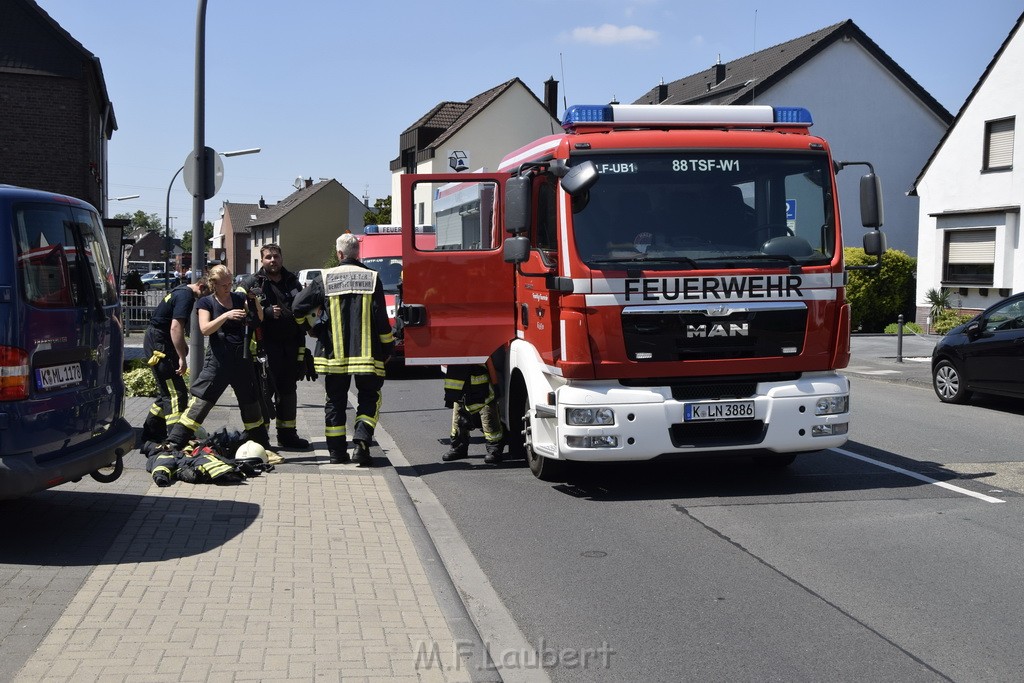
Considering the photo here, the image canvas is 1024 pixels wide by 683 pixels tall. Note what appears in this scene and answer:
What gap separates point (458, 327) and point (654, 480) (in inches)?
83.6

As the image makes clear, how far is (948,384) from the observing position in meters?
14.7

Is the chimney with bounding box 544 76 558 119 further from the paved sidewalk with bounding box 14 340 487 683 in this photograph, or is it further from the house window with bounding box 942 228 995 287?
the paved sidewalk with bounding box 14 340 487 683

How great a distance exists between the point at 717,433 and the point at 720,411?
23 centimetres

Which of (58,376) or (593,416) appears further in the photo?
(593,416)

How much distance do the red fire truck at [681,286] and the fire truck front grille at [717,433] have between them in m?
0.01

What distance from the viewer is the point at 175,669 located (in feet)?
14.3

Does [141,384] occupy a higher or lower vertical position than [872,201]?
lower

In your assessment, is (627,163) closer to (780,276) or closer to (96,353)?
(780,276)

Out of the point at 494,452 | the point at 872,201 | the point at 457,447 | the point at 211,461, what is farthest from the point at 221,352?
the point at 872,201

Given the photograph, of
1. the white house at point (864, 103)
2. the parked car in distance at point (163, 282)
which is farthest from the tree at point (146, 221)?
the white house at point (864, 103)

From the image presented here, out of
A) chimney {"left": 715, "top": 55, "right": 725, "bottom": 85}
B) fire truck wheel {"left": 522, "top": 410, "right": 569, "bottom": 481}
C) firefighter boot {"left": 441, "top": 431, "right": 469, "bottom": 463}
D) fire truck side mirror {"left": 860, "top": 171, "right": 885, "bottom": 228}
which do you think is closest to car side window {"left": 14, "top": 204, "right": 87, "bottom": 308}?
fire truck wheel {"left": 522, "top": 410, "right": 569, "bottom": 481}

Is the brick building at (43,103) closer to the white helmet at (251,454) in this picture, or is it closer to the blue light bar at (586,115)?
the white helmet at (251,454)

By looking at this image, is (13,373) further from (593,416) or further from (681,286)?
(681,286)

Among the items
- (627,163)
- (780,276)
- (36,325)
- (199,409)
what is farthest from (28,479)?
(780,276)
